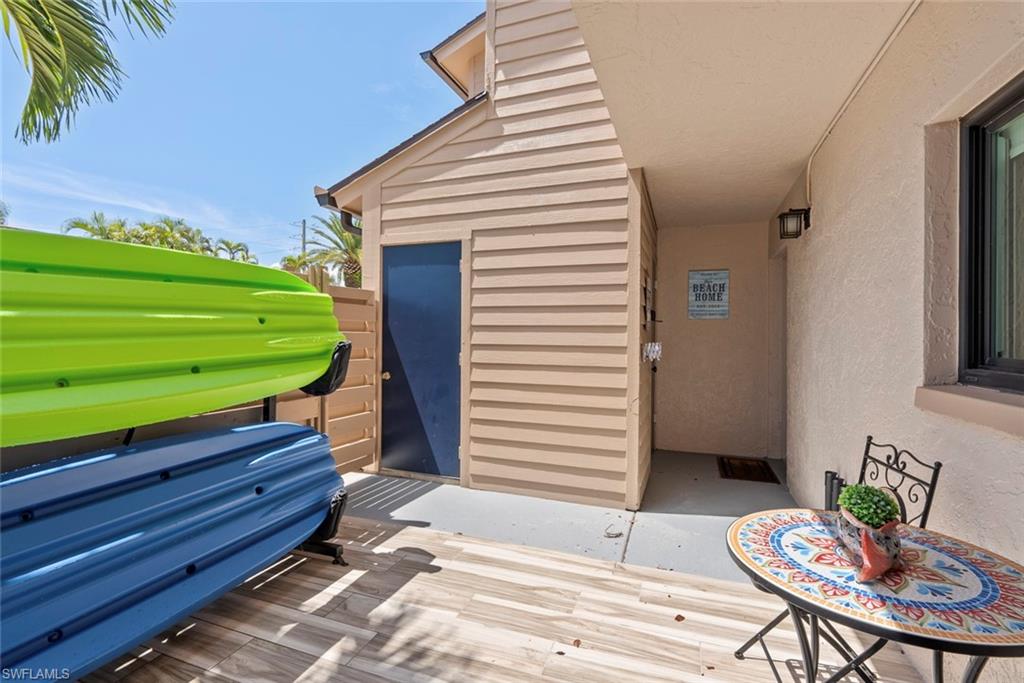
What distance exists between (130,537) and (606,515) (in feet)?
9.21

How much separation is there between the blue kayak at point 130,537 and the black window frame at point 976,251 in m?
3.09

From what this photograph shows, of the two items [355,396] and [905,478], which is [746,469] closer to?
[905,478]

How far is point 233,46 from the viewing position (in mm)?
5984

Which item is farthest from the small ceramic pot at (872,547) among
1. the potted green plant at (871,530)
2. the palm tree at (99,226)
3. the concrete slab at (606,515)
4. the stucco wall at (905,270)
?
the palm tree at (99,226)

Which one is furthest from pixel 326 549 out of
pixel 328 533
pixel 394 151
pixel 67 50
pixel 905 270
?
pixel 67 50

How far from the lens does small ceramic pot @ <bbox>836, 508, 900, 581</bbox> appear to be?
1109mm

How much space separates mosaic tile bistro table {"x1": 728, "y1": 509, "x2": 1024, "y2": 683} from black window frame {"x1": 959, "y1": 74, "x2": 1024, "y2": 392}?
64cm

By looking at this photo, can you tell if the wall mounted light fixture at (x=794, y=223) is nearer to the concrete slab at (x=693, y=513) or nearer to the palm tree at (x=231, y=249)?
the concrete slab at (x=693, y=513)

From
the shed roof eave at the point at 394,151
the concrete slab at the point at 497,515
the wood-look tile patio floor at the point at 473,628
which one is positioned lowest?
the concrete slab at the point at 497,515

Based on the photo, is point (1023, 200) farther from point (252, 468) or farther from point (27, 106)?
point (27, 106)

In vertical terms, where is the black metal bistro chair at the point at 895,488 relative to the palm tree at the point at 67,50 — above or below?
below

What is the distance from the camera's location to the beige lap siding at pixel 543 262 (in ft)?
11.2

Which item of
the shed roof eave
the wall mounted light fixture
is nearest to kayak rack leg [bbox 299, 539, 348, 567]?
the shed roof eave

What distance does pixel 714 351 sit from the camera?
488cm
